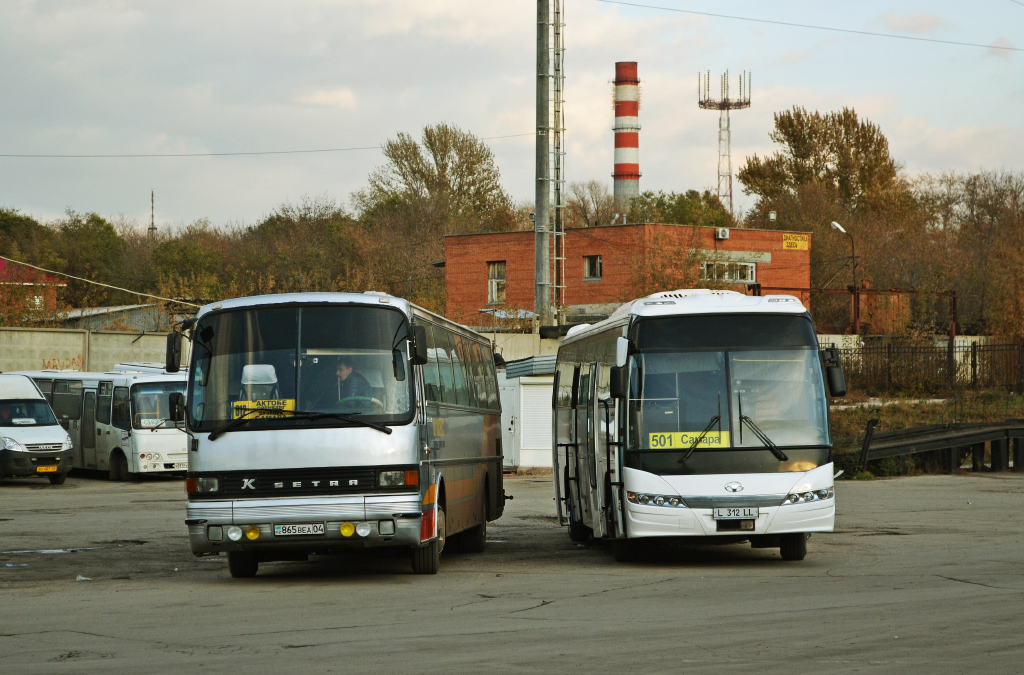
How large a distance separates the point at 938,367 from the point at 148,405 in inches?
989

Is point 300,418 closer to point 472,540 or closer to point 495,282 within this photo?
point 472,540

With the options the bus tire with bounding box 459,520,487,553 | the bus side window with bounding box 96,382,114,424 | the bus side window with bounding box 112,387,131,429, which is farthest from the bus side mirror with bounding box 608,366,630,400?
the bus side window with bounding box 96,382,114,424

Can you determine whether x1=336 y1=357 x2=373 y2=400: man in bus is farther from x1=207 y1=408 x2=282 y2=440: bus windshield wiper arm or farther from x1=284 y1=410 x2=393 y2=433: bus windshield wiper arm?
x1=207 y1=408 x2=282 y2=440: bus windshield wiper arm

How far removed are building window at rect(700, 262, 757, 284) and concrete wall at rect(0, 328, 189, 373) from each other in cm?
2253

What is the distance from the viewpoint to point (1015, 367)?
40469 mm

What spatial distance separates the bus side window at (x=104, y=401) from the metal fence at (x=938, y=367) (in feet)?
76.2

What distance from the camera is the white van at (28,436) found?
28453mm

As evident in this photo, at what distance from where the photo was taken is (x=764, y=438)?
1299cm

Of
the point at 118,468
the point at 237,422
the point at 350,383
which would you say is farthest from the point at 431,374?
the point at 118,468

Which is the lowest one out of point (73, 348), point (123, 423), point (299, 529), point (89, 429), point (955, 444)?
point (955, 444)

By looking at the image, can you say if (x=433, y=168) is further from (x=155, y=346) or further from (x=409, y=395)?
(x=409, y=395)

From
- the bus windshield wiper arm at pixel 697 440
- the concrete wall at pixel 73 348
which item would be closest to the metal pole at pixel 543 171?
the concrete wall at pixel 73 348

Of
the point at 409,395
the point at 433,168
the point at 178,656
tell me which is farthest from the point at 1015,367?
the point at 433,168

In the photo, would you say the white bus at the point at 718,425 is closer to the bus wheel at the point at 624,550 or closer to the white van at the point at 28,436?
the bus wheel at the point at 624,550
